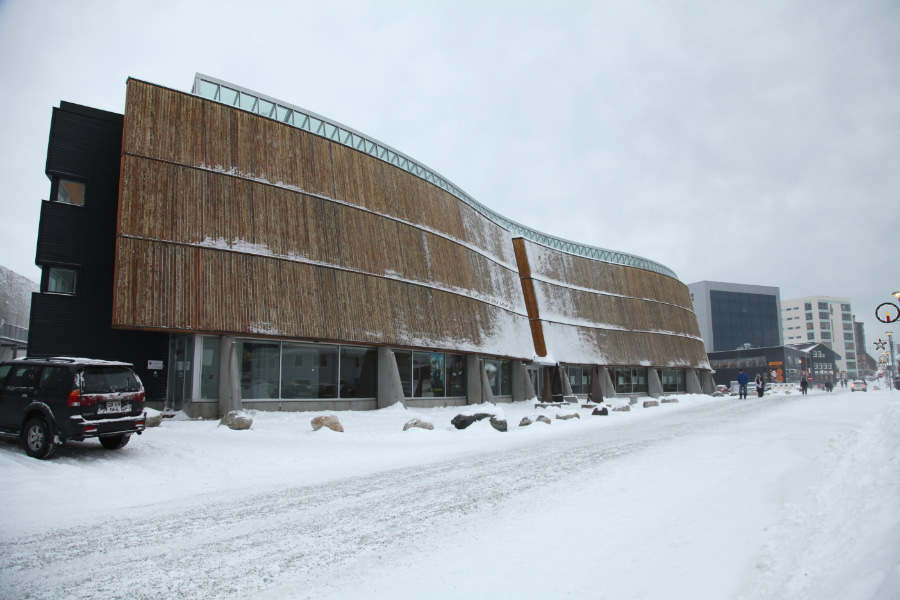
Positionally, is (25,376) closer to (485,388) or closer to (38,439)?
(38,439)

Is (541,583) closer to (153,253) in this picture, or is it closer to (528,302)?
(153,253)

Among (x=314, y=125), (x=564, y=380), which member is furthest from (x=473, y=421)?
(x=564, y=380)

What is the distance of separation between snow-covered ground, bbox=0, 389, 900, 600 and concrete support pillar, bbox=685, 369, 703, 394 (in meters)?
45.3

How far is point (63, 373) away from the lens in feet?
39.3

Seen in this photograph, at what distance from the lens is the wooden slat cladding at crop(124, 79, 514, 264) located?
2059 cm

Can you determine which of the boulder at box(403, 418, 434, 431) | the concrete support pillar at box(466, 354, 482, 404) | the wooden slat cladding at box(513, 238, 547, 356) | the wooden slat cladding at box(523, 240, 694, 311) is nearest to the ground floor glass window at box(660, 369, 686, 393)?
the wooden slat cladding at box(523, 240, 694, 311)

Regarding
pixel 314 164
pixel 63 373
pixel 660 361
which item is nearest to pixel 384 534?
pixel 63 373

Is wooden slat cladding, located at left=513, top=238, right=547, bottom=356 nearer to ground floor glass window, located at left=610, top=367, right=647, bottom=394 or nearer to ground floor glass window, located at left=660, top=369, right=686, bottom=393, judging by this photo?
ground floor glass window, located at left=610, top=367, right=647, bottom=394

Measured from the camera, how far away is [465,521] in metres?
7.15

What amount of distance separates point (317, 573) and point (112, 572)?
197cm

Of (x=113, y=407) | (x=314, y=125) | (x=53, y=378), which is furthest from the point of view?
(x=314, y=125)

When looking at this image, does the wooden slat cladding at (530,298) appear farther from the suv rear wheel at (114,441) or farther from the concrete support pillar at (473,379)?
the suv rear wheel at (114,441)

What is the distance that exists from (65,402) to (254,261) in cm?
1064

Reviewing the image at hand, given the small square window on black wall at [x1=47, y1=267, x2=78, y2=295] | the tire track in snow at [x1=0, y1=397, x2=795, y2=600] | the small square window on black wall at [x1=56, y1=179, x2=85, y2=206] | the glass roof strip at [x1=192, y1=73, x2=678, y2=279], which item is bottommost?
the tire track in snow at [x1=0, y1=397, x2=795, y2=600]
